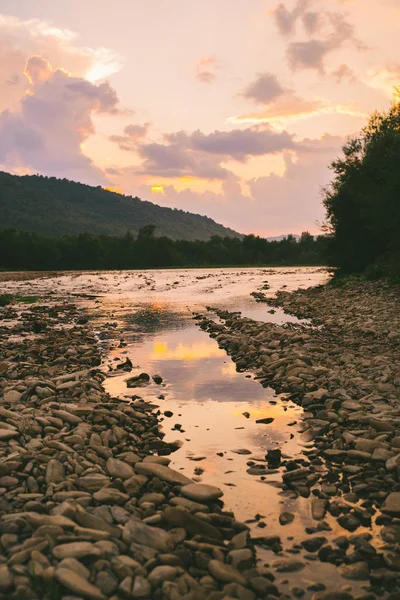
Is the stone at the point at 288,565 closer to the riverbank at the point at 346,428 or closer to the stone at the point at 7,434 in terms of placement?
the riverbank at the point at 346,428

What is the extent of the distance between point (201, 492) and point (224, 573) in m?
1.69

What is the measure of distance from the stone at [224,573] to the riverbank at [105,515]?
10mm

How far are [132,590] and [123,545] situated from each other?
685 millimetres

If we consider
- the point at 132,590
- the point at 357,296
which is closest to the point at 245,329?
the point at 357,296

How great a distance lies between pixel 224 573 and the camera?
5336 mm

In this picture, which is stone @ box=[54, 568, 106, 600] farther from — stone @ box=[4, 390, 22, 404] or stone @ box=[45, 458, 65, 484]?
stone @ box=[4, 390, 22, 404]

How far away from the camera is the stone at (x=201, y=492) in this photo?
6.92 m

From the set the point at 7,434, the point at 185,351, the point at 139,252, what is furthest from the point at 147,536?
the point at 139,252

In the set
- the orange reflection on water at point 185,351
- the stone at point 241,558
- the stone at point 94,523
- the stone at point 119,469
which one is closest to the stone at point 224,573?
the stone at point 241,558

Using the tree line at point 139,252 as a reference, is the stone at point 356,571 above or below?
below

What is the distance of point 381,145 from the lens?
154 feet

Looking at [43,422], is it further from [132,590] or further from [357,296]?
[357,296]

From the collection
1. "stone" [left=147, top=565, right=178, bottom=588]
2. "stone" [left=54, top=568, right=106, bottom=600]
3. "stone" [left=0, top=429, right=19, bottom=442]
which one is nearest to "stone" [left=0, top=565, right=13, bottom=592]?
"stone" [left=54, top=568, right=106, bottom=600]

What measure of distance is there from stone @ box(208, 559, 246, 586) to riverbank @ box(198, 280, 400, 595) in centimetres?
102
